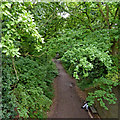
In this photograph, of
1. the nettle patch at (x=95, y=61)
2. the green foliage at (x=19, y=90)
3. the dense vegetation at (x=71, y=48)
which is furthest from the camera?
the green foliage at (x=19, y=90)

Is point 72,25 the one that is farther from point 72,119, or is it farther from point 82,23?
point 72,119

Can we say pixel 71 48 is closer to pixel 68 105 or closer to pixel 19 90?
pixel 19 90

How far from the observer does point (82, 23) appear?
1.86m

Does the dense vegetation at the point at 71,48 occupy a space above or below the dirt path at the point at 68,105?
above

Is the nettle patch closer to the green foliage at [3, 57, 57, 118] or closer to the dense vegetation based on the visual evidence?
the dense vegetation

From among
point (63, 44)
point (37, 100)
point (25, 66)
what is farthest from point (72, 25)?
point (37, 100)

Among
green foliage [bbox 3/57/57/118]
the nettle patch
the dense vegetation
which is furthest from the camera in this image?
green foliage [bbox 3/57/57/118]

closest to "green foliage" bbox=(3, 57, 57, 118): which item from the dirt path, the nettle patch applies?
the nettle patch

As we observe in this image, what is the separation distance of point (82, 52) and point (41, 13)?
2.82 ft

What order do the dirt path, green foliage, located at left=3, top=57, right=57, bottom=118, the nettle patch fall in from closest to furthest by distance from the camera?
the nettle patch → green foliage, located at left=3, top=57, right=57, bottom=118 → the dirt path

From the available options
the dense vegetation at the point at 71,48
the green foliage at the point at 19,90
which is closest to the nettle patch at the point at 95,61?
the dense vegetation at the point at 71,48

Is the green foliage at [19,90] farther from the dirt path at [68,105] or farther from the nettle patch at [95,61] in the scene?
the dirt path at [68,105]

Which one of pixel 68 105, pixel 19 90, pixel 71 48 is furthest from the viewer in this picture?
pixel 68 105

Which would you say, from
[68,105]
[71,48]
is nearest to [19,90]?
[71,48]
